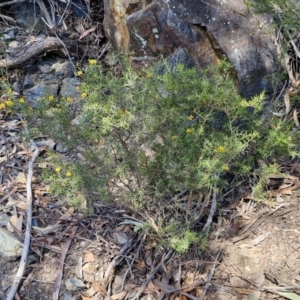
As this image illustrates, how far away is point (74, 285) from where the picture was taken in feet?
9.48

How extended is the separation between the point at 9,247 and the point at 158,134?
1.35 metres

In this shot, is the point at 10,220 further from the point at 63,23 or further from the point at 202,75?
the point at 63,23

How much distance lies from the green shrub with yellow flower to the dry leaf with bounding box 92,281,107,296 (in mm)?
513

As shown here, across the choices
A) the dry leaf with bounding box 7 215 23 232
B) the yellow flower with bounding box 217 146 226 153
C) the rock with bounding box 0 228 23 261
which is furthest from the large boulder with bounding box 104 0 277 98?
the rock with bounding box 0 228 23 261

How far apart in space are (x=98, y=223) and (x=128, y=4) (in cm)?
212

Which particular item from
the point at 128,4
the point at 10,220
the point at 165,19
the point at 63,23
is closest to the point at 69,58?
the point at 63,23

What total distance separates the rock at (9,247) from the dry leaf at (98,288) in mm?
588

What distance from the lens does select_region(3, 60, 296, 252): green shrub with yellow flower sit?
248cm

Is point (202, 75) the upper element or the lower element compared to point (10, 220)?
upper

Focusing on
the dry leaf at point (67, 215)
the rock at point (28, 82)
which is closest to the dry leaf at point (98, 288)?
the dry leaf at point (67, 215)

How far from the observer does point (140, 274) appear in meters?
2.93

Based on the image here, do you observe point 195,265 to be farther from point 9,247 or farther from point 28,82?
point 28,82

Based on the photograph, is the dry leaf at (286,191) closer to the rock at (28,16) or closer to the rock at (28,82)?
the rock at (28,82)

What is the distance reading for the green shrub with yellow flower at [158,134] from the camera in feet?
8.13
